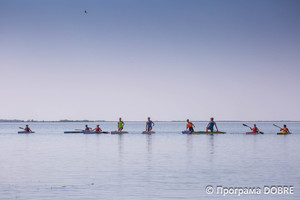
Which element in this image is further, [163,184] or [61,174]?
[61,174]

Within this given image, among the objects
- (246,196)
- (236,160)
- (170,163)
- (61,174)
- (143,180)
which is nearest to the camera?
(246,196)

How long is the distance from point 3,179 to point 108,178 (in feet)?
15.1

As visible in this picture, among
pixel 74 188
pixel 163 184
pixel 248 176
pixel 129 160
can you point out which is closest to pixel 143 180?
pixel 163 184

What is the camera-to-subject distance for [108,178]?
18797 mm

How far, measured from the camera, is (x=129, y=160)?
26.5 m

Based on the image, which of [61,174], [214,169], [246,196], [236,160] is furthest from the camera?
[236,160]

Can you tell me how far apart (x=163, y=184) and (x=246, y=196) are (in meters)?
3.68

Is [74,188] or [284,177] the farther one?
[284,177]

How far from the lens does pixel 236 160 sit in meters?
26.1

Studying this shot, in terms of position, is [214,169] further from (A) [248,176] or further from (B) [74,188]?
(B) [74,188]

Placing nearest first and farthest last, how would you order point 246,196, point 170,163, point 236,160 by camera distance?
point 246,196, point 170,163, point 236,160

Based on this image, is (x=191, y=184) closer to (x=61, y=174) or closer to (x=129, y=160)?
(x=61, y=174)

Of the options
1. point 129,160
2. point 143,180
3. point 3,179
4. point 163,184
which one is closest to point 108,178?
point 143,180

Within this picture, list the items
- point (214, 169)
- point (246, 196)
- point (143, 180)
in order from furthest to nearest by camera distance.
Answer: point (214, 169) → point (143, 180) → point (246, 196)
